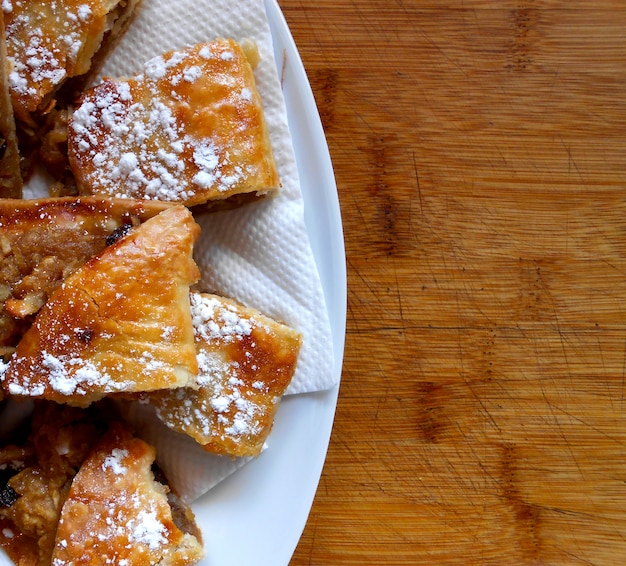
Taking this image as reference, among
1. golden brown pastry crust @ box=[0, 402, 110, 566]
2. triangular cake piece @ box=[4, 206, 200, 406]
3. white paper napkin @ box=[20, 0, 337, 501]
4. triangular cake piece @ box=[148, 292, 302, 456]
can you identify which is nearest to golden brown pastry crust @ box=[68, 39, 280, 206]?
white paper napkin @ box=[20, 0, 337, 501]

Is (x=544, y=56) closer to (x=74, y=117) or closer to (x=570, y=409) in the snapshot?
(x=570, y=409)

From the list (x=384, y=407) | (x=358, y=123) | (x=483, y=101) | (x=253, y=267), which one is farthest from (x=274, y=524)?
(x=483, y=101)

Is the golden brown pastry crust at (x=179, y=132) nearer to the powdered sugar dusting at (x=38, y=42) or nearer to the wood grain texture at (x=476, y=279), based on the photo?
the powdered sugar dusting at (x=38, y=42)

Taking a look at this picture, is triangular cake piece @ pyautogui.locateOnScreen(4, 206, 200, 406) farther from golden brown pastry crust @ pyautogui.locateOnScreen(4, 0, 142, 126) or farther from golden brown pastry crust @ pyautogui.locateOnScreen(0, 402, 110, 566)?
golden brown pastry crust @ pyautogui.locateOnScreen(4, 0, 142, 126)

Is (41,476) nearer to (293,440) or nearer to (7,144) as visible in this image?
(293,440)

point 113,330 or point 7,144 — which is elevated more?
point 7,144

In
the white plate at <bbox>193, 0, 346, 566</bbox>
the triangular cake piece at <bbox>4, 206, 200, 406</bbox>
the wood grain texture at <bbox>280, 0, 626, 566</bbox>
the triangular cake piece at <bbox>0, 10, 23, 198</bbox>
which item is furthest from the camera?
the wood grain texture at <bbox>280, 0, 626, 566</bbox>

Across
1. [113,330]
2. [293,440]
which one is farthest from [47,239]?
[293,440]
